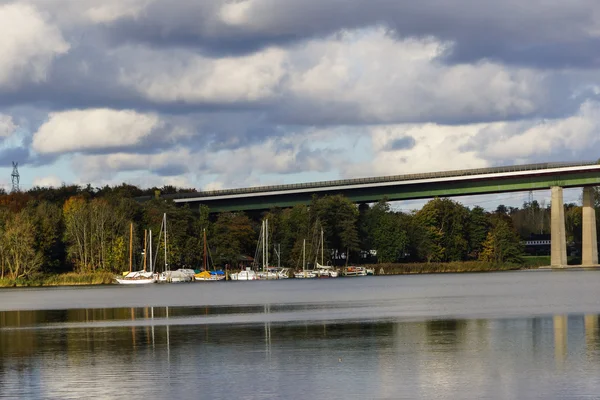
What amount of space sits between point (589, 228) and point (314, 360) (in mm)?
154626

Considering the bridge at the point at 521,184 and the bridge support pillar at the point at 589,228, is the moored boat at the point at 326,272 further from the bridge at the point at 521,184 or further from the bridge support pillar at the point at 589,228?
the bridge support pillar at the point at 589,228

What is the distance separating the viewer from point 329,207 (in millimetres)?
189250

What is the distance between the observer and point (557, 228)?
182500 mm

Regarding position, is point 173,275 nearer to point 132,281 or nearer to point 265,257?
point 132,281

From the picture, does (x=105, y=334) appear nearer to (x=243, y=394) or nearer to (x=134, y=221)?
(x=243, y=394)

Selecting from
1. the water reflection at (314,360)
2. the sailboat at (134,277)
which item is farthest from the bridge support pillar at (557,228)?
the water reflection at (314,360)

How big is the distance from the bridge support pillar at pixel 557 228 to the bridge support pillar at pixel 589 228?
13.0 ft

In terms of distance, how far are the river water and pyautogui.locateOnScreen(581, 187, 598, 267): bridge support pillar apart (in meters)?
114

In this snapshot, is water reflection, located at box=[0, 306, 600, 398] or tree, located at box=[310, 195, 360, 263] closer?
water reflection, located at box=[0, 306, 600, 398]

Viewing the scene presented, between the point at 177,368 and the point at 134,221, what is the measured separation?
148 meters

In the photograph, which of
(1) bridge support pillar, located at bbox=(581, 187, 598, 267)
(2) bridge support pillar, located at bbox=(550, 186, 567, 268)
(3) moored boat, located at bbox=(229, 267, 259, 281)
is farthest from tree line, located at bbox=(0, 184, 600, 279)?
(1) bridge support pillar, located at bbox=(581, 187, 598, 267)

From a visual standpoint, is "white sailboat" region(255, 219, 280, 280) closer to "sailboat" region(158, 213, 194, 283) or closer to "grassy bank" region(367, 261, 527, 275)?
"sailboat" region(158, 213, 194, 283)

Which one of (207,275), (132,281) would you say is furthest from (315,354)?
(207,275)

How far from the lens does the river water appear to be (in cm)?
3212
